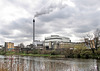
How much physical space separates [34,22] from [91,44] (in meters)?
69.9

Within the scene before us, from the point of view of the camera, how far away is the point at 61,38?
149125mm

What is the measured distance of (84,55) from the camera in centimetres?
5006

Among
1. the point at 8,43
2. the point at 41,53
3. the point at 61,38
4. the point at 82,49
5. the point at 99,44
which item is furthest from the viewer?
the point at 61,38

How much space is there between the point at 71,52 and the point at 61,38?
312 ft

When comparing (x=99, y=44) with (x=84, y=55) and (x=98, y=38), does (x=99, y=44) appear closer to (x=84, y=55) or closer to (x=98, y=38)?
(x=98, y=38)

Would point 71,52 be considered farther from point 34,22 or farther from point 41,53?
point 34,22

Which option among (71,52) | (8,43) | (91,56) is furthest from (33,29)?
Answer: (91,56)

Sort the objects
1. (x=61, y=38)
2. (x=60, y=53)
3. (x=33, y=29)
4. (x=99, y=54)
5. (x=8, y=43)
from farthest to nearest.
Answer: (x=61, y=38) < (x=8, y=43) < (x=33, y=29) < (x=60, y=53) < (x=99, y=54)

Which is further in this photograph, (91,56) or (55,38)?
(55,38)

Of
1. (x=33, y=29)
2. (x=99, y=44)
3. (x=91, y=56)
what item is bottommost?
(x=91, y=56)

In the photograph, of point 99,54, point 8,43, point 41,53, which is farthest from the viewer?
point 8,43

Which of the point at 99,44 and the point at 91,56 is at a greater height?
the point at 99,44

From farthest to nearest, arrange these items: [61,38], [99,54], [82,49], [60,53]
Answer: [61,38] → [60,53] → [82,49] → [99,54]

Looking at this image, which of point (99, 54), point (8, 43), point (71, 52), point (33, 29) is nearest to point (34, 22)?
point (33, 29)
